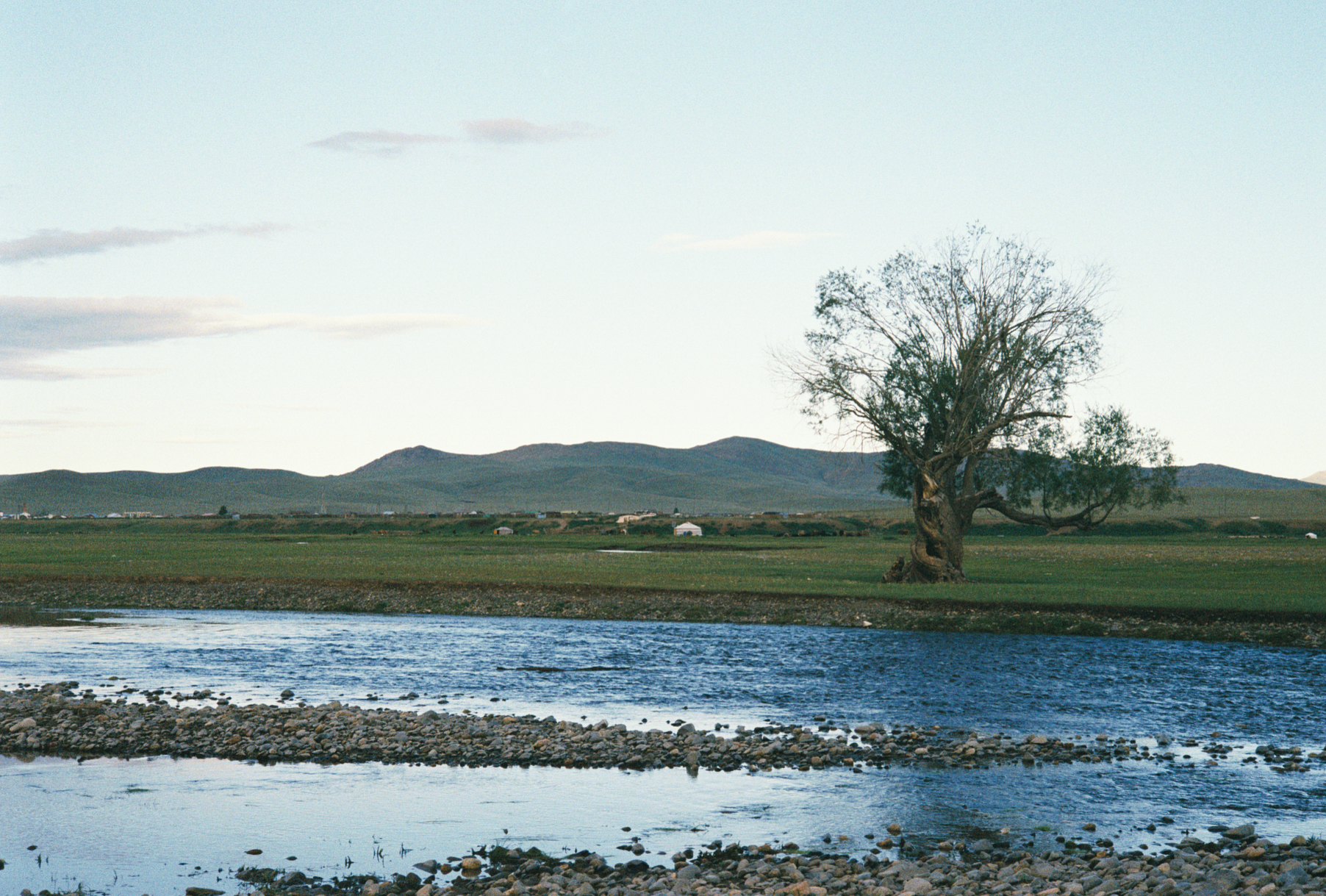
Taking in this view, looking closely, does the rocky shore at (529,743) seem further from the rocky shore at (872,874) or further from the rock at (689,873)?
the rock at (689,873)

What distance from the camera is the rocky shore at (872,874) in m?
10.1

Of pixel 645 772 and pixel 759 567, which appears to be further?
pixel 759 567

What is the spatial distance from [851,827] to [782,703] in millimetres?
8598

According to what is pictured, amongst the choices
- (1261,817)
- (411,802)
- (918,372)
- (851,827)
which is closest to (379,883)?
(411,802)

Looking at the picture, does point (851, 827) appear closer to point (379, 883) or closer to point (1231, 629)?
point (379, 883)

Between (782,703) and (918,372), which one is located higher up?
(918,372)

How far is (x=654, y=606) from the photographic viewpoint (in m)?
40.0

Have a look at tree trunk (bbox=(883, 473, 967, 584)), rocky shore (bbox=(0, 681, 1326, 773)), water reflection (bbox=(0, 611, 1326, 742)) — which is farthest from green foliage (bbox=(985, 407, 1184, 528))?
rocky shore (bbox=(0, 681, 1326, 773))

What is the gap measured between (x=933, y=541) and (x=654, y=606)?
13.8 metres

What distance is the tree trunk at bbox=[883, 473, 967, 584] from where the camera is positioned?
4631cm

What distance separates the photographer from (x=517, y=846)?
12.0 m

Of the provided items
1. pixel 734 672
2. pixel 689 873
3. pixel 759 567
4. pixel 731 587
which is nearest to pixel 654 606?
pixel 731 587

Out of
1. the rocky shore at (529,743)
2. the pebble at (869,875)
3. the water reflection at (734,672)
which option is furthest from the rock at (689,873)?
the water reflection at (734,672)

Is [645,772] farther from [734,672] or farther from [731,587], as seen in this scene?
[731,587]
